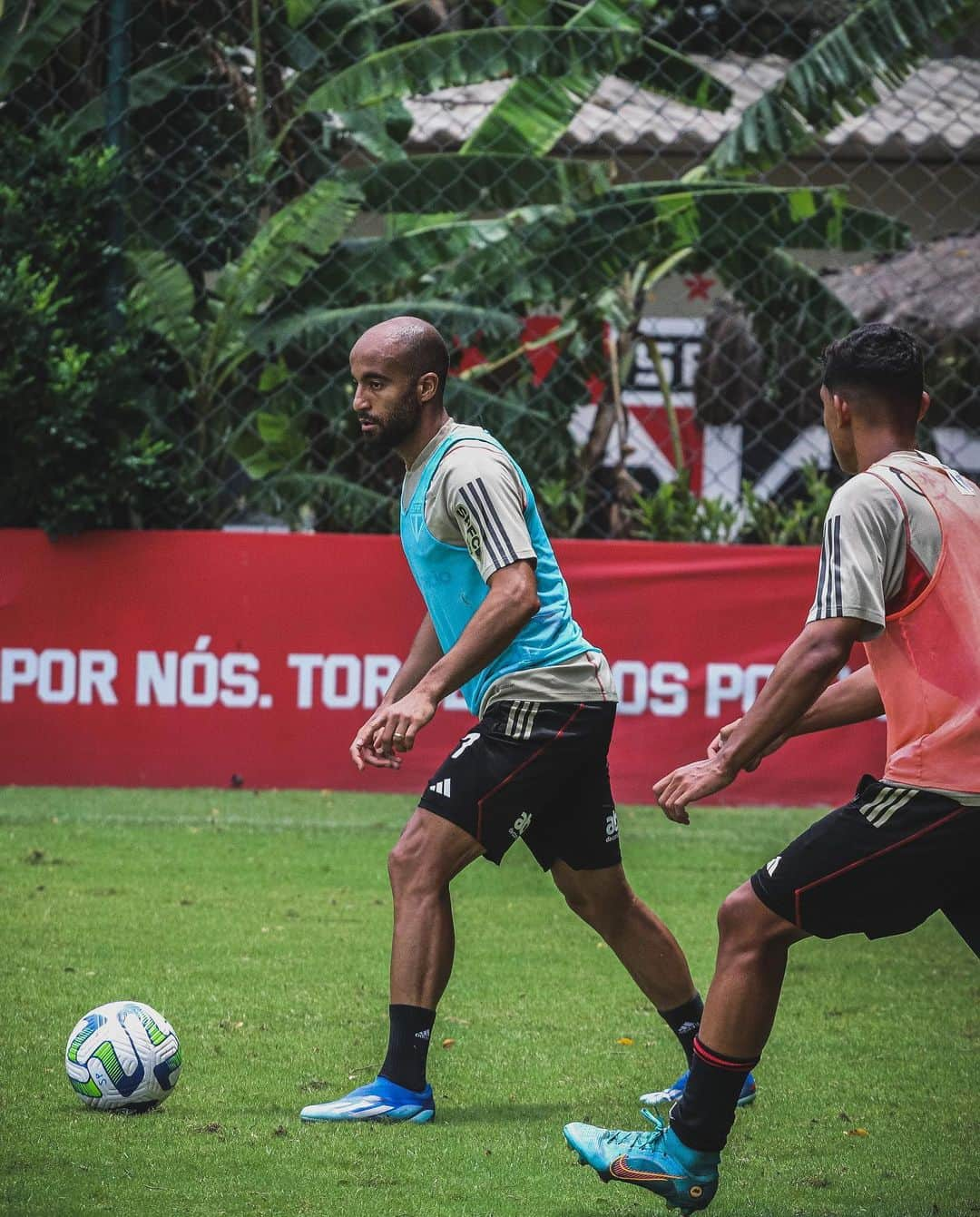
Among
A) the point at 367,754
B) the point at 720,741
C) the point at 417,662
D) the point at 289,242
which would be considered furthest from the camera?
the point at 289,242

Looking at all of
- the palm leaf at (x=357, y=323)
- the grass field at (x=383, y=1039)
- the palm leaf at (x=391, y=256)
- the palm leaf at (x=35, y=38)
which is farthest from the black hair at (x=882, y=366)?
the palm leaf at (x=35, y=38)

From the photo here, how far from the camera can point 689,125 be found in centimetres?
1368

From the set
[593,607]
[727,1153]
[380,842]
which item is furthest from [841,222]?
[727,1153]

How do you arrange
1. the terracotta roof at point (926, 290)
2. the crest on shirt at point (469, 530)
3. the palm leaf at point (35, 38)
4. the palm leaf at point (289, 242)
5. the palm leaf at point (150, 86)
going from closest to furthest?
1. the crest on shirt at point (469, 530)
2. the palm leaf at point (35, 38)
3. the palm leaf at point (150, 86)
4. the palm leaf at point (289, 242)
5. the terracotta roof at point (926, 290)

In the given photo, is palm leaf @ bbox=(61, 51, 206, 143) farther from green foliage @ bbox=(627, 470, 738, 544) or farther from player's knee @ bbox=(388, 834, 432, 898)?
player's knee @ bbox=(388, 834, 432, 898)

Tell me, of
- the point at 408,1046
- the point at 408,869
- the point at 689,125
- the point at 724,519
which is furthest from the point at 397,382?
the point at 689,125

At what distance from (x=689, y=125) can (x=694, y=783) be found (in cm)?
1105

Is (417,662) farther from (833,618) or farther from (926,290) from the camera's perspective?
(926,290)

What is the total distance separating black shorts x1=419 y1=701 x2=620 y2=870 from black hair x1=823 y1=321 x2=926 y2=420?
1331 mm

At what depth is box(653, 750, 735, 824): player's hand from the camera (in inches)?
140

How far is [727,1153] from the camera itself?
4164 millimetres

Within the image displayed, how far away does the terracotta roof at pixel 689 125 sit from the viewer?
1377 centimetres

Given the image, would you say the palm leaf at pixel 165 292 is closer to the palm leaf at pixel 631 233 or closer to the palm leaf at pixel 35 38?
the palm leaf at pixel 35 38

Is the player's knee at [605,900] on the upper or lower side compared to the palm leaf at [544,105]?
lower
